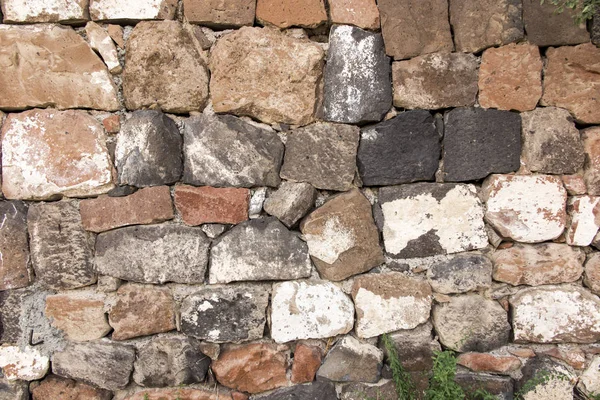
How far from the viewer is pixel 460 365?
2160 mm

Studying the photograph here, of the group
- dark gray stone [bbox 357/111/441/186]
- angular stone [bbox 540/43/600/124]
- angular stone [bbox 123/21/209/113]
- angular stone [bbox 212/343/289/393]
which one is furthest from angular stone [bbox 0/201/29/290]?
angular stone [bbox 540/43/600/124]

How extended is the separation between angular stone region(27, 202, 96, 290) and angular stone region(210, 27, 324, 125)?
0.88 m

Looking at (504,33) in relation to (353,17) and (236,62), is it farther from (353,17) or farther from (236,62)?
(236,62)

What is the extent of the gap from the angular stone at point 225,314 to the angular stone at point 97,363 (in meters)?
0.32

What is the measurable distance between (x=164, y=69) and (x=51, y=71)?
520mm

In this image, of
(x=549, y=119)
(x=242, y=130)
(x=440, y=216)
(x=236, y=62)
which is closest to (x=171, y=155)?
(x=242, y=130)

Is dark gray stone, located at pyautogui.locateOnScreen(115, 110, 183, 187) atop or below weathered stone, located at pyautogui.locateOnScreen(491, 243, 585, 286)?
atop

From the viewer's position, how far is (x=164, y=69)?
2.03 meters

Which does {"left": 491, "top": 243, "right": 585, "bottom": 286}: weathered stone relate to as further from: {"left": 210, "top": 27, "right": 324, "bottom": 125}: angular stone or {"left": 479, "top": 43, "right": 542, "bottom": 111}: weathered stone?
{"left": 210, "top": 27, "right": 324, "bottom": 125}: angular stone

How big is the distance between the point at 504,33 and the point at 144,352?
7.46ft

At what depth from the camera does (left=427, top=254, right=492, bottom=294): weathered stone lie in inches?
83.0

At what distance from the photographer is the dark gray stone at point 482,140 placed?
2.06 metres

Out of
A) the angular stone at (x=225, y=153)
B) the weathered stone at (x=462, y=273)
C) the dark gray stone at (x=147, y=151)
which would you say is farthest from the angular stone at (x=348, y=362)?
the dark gray stone at (x=147, y=151)

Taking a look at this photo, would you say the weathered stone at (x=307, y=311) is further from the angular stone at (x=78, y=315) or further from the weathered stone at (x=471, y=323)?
the angular stone at (x=78, y=315)
